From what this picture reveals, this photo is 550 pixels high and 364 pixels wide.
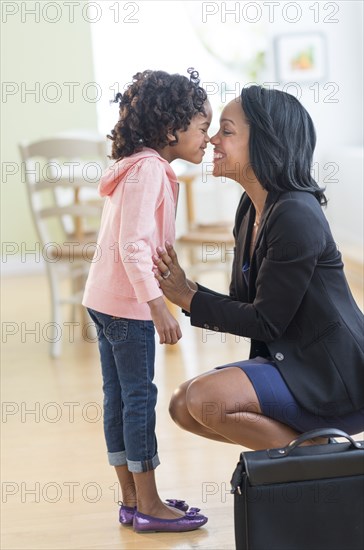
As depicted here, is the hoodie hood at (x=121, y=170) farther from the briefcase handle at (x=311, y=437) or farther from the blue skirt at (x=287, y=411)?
the briefcase handle at (x=311, y=437)

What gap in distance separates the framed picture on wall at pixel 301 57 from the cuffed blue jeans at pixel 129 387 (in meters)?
4.68

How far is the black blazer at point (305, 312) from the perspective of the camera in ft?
6.48

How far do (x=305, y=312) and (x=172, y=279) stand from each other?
32 cm

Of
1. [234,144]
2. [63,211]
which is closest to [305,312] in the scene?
[234,144]

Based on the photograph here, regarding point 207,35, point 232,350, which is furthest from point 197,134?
point 207,35

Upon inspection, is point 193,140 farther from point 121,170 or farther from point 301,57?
point 301,57

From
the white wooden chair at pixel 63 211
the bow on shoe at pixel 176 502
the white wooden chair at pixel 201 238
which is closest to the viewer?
the bow on shoe at pixel 176 502

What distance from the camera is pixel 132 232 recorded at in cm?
209

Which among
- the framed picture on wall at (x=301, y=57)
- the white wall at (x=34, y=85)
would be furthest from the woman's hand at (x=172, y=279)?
the framed picture on wall at (x=301, y=57)

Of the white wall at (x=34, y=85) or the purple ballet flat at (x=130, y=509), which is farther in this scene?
the white wall at (x=34, y=85)

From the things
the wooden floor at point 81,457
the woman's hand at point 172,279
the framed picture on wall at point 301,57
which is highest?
the framed picture on wall at point 301,57

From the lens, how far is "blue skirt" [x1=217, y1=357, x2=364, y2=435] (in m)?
2.01

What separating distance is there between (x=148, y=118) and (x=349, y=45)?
15.4 ft

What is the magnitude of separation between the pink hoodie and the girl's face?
0.08m
